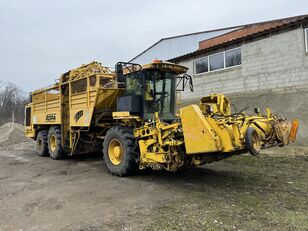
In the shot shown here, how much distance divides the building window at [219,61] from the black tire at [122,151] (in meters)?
6.73

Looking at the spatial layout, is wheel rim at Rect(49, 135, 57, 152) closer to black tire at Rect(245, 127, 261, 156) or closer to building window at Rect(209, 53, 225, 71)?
building window at Rect(209, 53, 225, 71)

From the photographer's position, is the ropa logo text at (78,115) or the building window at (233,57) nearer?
the ropa logo text at (78,115)

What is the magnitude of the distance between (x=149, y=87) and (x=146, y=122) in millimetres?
911

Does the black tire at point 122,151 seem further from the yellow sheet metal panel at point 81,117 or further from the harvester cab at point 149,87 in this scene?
the yellow sheet metal panel at point 81,117

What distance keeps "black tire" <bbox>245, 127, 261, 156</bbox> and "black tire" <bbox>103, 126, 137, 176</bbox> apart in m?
2.97

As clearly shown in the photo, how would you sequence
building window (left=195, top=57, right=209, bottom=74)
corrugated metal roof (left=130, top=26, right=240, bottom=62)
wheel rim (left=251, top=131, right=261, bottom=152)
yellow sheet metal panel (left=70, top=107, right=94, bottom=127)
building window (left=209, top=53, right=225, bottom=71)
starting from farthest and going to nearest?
corrugated metal roof (left=130, top=26, right=240, bottom=62) < building window (left=195, top=57, right=209, bottom=74) < building window (left=209, top=53, right=225, bottom=71) < yellow sheet metal panel (left=70, top=107, right=94, bottom=127) < wheel rim (left=251, top=131, right=261, bottom=152)

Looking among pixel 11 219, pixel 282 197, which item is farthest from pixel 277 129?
pixel 11 219

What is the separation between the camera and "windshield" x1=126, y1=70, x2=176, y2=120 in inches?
291

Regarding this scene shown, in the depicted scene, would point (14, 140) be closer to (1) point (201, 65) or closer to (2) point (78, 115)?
(2) point (78, 115)

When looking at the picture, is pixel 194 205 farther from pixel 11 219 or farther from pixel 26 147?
pixel 26 147

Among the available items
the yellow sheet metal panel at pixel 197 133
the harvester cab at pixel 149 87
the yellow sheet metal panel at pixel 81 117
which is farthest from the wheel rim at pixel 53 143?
the yellow sheet metal panel at pixel 197 133

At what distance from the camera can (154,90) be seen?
7.52m

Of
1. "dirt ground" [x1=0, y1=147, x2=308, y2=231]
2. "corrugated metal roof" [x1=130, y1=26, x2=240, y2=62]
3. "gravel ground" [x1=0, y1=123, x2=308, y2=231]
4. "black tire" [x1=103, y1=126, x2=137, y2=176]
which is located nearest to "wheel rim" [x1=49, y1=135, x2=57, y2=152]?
"gravel ground" [x1=0, y1=123, x2=308, y2=231]

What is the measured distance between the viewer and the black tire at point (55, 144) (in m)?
10.8
